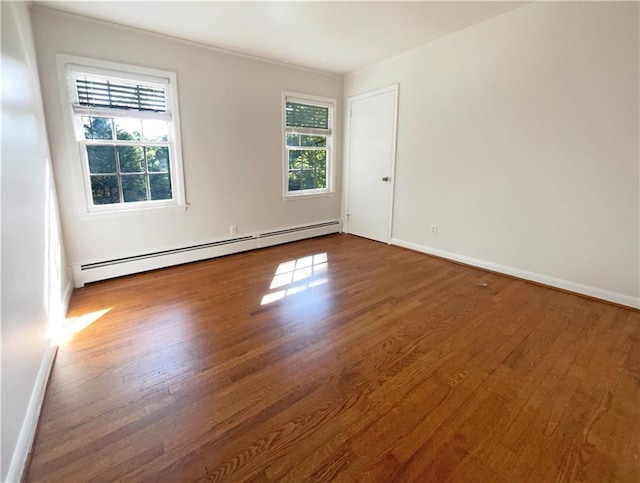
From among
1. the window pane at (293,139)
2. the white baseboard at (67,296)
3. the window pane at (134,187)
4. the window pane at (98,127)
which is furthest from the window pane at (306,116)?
the white baseboard at (67,296)

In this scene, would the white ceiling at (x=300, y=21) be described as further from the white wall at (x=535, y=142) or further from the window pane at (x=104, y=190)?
the window pane at (x=104, y=190)

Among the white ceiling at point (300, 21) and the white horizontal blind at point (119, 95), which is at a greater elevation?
the white ceiling at point (300, 21)

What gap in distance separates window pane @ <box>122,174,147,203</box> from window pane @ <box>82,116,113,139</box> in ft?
1.43

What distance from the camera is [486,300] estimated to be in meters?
2.80

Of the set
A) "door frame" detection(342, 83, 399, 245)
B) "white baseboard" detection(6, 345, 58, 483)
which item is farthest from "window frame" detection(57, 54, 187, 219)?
"door frame" detection(342, 83, 399, 245)

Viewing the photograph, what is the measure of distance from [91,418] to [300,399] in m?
1.00

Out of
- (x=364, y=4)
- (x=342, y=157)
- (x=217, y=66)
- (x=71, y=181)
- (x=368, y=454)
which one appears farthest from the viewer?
(x=342, y=157)

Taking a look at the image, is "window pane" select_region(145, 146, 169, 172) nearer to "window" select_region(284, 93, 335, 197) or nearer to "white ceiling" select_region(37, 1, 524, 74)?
"white ceiling" select_region(37, 1, 524, 74)

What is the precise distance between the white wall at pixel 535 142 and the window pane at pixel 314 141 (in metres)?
1.33

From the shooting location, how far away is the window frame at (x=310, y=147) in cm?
439

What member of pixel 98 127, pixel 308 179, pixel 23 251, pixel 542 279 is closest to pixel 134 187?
pixel 98 127

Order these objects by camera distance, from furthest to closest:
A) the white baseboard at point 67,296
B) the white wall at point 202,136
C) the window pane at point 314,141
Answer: the window pane at point 314,141 → the white wall at point 202,136 → the white baseboard at point 67,296

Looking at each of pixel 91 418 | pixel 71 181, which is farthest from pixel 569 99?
pixel 71 181

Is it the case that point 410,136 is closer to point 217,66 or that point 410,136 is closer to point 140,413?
point 217,66
